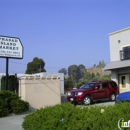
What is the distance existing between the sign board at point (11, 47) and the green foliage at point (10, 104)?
3114 millimetres

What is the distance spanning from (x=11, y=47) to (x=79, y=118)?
10.8 meters

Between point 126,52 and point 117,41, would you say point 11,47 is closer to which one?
point 126,52

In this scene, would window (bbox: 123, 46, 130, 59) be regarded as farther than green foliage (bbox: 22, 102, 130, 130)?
Yes

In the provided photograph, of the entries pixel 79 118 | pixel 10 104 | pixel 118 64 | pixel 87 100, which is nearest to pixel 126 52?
pixel 118 64

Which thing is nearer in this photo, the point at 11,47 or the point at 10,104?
the point at 10,104

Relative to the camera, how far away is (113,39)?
80.6 ft

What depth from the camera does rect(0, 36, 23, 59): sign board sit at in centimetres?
1585

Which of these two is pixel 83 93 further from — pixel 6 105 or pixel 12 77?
pixel 6 105

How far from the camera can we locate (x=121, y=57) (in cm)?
2317

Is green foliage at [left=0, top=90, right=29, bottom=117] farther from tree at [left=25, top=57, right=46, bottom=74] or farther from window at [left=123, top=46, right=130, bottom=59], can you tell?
tree at [left=25, top=57, right=46, bottom=74]

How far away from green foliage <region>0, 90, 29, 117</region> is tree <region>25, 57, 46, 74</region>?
195 feet

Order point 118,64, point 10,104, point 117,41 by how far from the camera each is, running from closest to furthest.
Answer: point 10,104 < point 118,64 < point 117,41

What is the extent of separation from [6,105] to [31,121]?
6.67 meters

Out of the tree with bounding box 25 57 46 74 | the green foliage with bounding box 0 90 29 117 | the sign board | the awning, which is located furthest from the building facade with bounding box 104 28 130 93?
the tree with bounding box 25 57 46 74
